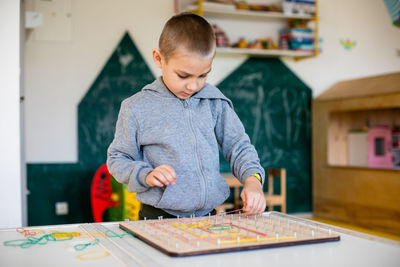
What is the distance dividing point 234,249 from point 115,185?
2594mm

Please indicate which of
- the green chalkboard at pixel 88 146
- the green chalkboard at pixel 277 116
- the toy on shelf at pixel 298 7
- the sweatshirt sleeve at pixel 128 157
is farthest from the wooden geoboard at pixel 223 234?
the toy on shelf at pixel 298 7

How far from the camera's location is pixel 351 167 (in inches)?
153

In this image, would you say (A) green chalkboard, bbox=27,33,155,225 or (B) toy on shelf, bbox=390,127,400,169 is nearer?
(A) green chalkboard, bbox=27,33,155,225

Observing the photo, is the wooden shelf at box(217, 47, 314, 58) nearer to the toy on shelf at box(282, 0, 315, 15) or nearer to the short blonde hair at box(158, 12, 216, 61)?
the toy on shelf at box(282, 0, 315, 15)

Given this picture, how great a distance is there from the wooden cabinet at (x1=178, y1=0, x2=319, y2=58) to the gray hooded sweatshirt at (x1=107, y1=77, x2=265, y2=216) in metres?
2.49

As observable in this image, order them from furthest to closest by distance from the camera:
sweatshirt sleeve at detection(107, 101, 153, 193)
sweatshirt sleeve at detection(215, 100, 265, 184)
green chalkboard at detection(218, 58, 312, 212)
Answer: green chalkboard at detection(218, 58, 312, 212)
sweatshirt sleeve at detection(215, 100, 265, 184)
sweatshirt sleeve at detection(107, 101, 153, 193)

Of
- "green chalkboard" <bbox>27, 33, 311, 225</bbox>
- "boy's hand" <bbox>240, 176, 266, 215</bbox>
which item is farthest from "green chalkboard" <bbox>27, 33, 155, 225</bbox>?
"boy's hand" <bbox>240, 176, 266, 215</bbox>

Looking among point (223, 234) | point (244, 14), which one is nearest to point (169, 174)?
point (223, 234)

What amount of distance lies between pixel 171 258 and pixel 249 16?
3462 millimetres

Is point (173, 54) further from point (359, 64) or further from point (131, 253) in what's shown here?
point (359, 64)

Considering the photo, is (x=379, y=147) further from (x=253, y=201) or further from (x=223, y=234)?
(x=223, y=234)

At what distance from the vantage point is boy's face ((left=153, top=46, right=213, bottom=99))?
1.11 metres

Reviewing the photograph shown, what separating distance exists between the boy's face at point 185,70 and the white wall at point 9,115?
0.71 m

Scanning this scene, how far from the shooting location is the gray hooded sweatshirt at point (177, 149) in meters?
1.17
